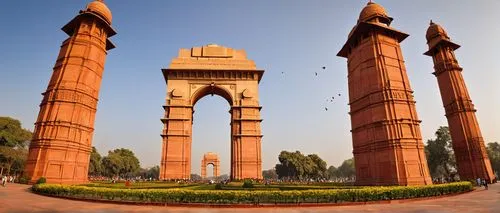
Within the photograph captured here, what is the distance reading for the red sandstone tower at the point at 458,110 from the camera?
29906mm

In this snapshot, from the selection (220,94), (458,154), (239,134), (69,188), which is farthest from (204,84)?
(458,154)

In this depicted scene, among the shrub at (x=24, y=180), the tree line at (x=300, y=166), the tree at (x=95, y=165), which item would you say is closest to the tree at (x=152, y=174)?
the tree at (x=95, y=165)

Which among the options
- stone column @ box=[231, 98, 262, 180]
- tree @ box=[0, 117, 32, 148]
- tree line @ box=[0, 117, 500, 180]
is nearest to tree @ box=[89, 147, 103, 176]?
tree line @ box=[0, 117, 500, 180]

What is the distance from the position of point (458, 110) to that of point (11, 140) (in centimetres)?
5565

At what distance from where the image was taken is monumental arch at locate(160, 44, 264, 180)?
33594 mm

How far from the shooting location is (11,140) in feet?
130

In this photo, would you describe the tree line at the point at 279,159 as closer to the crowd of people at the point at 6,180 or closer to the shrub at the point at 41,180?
the crowd of people at the point at 6,180

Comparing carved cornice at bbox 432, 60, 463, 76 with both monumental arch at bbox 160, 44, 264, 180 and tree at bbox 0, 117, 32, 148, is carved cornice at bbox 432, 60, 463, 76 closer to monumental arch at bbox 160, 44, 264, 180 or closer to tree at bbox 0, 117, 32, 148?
monumental arch at bbox 160, 44, 264, 180

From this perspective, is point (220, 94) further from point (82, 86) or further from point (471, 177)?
point (471, 177)

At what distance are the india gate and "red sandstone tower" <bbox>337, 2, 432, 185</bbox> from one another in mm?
81

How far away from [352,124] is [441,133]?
1180 inches

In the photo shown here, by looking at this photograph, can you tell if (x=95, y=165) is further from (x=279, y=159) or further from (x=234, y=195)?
(x=234, y=195)

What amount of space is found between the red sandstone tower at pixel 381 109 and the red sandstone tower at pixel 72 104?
23.6m

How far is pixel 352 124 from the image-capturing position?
27797mm
